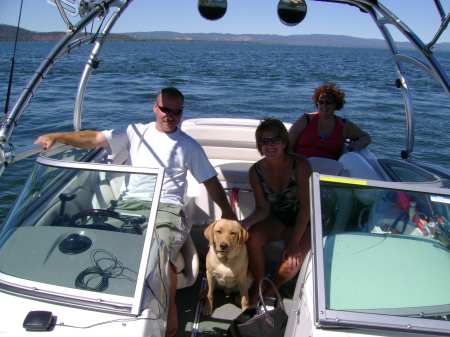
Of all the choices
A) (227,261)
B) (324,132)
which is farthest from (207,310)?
(324,132)

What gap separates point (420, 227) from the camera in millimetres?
2166

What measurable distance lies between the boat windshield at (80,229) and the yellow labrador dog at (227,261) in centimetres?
65

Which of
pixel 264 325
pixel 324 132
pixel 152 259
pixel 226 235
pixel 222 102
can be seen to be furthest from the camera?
pixel 222 102

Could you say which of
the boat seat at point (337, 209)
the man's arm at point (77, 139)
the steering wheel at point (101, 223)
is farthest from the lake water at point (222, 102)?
the boat seat at point (337, 209)

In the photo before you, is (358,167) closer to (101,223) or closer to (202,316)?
(202,316)

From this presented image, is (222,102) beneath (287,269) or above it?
above

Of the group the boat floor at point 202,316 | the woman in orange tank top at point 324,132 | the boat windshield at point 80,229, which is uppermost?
the woman in orange tank top at point 324,132

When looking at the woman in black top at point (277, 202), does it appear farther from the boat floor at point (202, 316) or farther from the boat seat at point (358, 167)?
the boat seat at point (358, 167)

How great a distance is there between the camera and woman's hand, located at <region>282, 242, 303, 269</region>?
8.77ft

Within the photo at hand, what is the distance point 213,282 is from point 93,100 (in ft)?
→ 47.9

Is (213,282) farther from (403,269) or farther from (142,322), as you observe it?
(403,269)

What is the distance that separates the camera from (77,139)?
2842mm

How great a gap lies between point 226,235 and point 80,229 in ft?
2.99

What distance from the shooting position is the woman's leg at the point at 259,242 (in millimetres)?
2877
